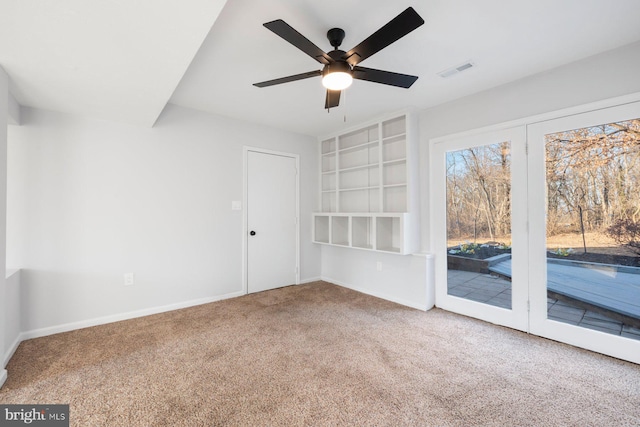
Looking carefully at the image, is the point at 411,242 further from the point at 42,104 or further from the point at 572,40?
the point at 42,104

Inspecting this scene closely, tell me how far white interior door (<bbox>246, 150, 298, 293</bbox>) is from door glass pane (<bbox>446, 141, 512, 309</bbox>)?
2.21m

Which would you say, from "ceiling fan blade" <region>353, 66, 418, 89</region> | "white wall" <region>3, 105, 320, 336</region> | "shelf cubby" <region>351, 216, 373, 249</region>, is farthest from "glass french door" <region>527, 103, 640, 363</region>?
"white wall" <region>3, 105, 320, 336</region>

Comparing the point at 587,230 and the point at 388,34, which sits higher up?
the point at 388,34

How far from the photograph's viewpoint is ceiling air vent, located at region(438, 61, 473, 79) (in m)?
2.43

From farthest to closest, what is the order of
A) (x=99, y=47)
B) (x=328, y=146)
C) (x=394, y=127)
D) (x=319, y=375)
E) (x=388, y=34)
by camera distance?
(x=328, y=146), (x=394, y=127), (x=319, y=375), (x=99, y=47), (x=388, y=34)

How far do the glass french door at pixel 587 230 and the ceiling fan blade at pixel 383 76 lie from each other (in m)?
1.48

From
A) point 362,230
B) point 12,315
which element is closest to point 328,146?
point 362,230

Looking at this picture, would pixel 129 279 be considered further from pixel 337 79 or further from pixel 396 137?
pixel 396 137

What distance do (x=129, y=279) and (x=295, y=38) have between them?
2.96m

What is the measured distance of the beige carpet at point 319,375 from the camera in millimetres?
1613

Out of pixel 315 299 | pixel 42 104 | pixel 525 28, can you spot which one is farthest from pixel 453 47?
pixel 42 104

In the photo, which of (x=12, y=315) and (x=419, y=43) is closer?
(x=419, y=43)

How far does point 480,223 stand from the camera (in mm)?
3012

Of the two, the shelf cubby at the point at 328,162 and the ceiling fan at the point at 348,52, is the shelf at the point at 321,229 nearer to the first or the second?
the shelf cubby at the point at 328,162
